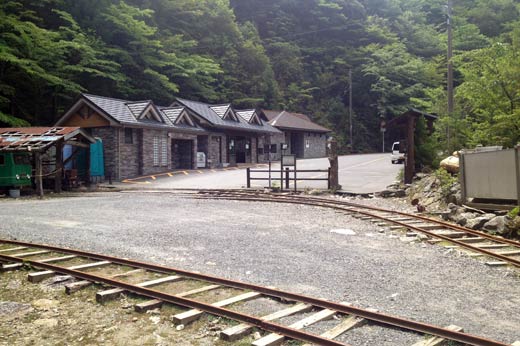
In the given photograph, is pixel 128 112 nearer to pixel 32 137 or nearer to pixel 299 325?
pixel 32 137

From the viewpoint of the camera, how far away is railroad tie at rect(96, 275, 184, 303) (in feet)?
17.6

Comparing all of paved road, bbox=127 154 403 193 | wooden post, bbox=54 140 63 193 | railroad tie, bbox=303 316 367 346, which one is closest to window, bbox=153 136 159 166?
paved road, bbox=127 154 403 193

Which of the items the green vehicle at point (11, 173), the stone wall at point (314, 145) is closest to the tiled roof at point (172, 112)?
the green vehicle at point (11, 173)

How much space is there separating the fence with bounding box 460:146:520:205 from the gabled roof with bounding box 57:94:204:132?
19.3m

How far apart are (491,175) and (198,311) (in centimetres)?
872

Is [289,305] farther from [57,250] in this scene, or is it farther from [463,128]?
[463,128]

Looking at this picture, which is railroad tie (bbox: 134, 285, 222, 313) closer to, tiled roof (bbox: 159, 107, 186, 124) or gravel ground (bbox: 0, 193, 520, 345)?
gravel ground (bbox: 0, 193, 520, 345)

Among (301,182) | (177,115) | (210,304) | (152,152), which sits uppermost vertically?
(177,115)

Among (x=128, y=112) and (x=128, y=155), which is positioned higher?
(x=128, y=112)

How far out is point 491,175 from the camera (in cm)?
1070

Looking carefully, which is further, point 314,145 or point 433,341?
point 314,145

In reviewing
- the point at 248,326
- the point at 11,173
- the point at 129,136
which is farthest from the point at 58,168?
the point at 248,326

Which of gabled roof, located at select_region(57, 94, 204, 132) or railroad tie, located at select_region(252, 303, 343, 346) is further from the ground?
gabled roof, located at select_region(57, 94, 204, 132)

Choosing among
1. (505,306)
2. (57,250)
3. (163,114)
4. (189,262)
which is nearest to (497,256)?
(505,306)
